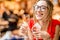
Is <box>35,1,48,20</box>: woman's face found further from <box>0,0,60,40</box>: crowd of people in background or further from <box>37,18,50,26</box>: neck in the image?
<box>0,0,60,40</box>: crowd of people in background

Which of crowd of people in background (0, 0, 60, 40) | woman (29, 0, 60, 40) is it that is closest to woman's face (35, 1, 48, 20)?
woman (29, 0, 60, 40)

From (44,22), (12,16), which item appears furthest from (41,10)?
(12,16)

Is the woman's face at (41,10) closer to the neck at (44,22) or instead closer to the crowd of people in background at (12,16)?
the neck at (44,22)

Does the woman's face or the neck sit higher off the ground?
the woman's face

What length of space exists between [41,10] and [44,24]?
66 millimetres

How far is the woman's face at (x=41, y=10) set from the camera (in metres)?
0.62

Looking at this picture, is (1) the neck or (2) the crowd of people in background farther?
(2) the crowd of people in background

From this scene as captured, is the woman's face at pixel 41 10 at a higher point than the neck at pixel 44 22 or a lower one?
higher

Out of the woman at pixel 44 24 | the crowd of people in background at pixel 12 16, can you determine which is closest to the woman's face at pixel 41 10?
the woman at pixel 44 24

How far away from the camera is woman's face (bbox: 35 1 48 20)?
2.05ft

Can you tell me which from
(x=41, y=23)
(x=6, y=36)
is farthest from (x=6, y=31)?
(x=41, y=23)

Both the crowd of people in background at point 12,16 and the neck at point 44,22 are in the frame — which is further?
the crowd of people in background at point 12,16

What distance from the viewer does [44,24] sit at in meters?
0.63

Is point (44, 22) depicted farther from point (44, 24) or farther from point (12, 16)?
point (12, 16)
